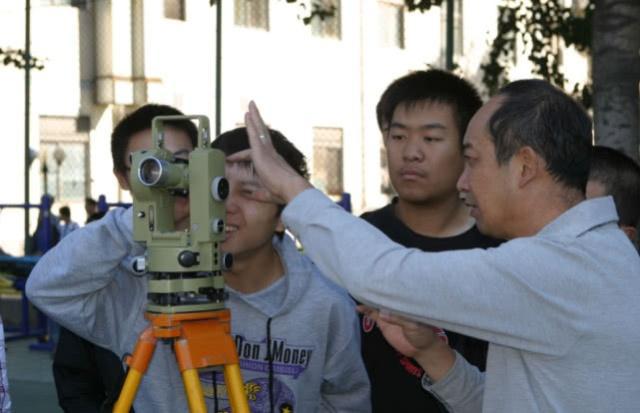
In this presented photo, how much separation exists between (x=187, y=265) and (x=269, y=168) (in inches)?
12.7

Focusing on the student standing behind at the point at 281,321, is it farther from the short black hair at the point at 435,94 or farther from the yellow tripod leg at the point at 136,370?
the short black hair at the point at 435,94

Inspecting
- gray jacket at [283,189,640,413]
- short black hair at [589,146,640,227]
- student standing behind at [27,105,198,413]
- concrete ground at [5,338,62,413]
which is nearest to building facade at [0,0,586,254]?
concrete ground at [5,338,62,413]

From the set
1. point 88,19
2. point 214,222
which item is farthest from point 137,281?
point 88,19

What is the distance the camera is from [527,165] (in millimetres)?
2186

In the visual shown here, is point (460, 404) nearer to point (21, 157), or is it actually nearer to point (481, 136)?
point (481, 136)

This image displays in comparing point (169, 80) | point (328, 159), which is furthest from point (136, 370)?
point (328, 159)

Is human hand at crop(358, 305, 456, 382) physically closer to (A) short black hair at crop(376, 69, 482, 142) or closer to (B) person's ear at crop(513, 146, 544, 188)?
(B) person's ear at crop(513, 146, 544, 188)

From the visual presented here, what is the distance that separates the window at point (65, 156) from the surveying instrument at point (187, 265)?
52.6 ft

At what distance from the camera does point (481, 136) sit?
2254 millimetres

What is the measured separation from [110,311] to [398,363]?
33.0 inches

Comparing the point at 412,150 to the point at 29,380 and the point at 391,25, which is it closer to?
the point at 29,380

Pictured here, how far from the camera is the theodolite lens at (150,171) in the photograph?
239cm

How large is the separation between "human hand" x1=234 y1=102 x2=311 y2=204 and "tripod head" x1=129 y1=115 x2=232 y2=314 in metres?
0.19

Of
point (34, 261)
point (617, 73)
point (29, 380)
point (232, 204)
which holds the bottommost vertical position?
point (29, 380)
